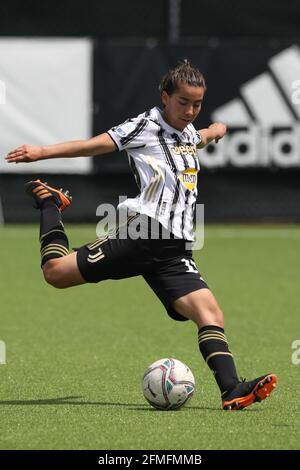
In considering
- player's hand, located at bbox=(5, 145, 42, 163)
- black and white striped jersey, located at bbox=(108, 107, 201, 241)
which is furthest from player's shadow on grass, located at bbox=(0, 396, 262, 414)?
player's hand, located at bbox=(5, 145, 42, 163)

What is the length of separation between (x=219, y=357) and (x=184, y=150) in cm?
112

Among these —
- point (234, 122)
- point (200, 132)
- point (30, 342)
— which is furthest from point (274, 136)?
point (200, 132)

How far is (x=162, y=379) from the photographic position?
603 cm

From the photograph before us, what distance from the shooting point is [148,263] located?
6156 mm

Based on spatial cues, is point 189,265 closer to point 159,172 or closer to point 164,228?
point 164,228

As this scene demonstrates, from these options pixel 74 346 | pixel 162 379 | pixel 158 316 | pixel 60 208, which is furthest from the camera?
pixel 158 316

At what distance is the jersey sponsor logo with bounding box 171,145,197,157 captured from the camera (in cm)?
621

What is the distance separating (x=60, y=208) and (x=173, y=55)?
10.7 m

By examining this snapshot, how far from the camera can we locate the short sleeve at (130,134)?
20.0 ft

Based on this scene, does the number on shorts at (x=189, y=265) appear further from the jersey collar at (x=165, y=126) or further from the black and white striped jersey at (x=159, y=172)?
the jersey collar at (x=165, y=126)

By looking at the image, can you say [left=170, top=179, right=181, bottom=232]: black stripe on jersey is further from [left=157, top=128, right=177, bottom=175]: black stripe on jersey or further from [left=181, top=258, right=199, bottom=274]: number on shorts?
[left=181, top=258, right=199, bottom=274]: number on shorts

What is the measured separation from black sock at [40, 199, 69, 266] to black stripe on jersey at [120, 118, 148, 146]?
653 millimetres

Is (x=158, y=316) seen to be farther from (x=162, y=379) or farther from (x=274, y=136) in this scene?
(x=274, y=136)

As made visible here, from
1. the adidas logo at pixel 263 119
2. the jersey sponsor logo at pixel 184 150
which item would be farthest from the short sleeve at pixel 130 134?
the adidas logo at pixel 263 119
